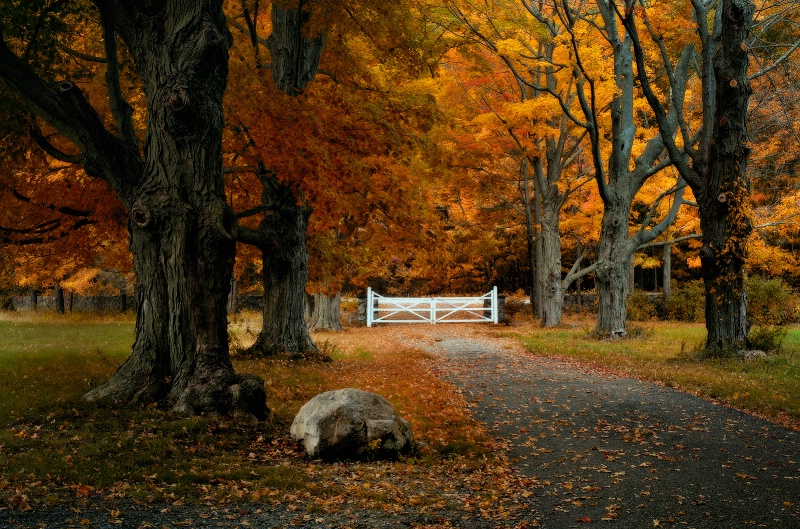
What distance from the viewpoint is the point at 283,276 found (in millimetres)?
14109

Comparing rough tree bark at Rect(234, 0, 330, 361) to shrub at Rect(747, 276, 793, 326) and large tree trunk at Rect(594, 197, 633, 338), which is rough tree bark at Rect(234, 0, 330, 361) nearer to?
large tree trunk at Rect(594, 197, 633, 338)

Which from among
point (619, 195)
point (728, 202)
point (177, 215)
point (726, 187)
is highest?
point (619, 195)

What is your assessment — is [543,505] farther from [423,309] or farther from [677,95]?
[423,309]

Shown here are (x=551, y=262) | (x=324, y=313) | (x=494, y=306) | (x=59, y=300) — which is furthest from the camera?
(x=59, y=300)

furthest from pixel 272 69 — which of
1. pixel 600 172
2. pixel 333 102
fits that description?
pixel 600 172

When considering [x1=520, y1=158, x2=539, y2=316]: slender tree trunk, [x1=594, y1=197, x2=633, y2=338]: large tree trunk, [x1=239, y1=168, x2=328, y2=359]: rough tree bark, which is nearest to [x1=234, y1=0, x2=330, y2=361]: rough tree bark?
[x1=239, y1=168, x2=328, y2=359]: rough tree bark

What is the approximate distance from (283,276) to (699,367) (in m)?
8.08

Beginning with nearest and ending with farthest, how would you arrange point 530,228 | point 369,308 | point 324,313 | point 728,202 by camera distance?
point 728,202
point 324,313
point 530,228
point 369,308

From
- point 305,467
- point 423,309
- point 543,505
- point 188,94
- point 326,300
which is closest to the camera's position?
point 543,505

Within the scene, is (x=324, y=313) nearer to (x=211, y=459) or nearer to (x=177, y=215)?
(x=177, y=215)

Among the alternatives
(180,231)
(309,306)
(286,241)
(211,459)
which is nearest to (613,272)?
(286,241)

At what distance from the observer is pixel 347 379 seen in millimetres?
11812

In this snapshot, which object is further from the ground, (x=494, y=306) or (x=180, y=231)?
(x=180, y=231)

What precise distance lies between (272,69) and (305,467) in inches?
400
